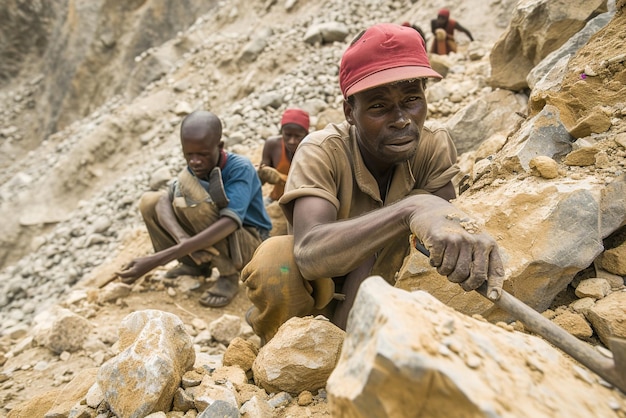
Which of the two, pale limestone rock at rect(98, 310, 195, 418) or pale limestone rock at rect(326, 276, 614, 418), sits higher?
pale limestone rock at rect(326, 276, 614, 418)

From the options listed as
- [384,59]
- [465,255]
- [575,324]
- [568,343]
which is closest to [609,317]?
[575,324]

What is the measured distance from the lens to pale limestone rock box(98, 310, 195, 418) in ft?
5.12

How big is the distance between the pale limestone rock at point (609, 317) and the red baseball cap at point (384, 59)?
1000mm

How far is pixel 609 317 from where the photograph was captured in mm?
1517

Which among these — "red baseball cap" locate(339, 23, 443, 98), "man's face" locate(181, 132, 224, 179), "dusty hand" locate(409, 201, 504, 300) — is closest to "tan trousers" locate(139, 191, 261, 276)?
"man's face" locate(181, 132, 224, 179)

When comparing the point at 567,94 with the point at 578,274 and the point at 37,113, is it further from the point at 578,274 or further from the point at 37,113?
the point at 37,113

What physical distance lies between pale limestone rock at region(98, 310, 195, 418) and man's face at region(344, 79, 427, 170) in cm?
110

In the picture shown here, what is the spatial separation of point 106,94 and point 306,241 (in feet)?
36.6

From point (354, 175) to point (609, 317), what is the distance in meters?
1.07

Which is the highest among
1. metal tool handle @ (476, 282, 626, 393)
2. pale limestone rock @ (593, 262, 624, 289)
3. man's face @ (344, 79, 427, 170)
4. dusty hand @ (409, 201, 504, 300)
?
man's face @ (344, 79, 427, 170)

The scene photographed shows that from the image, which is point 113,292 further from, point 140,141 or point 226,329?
point 140,141

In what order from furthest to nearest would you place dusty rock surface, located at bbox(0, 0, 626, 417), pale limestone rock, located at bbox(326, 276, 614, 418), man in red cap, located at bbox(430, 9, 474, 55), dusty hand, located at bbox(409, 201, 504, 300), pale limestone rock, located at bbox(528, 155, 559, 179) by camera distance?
man in red cap, located at bbox(430, 9, 474, 55), dusty rock surface, located at bbox(0, 0, 626, 417), pale limestone rock, located at bbox(528, 155, 559, 179), dusty hand, located at bbox(409, 201, 504, 300), pale limestone rock, located at bbox(326, 276, 614, 418)

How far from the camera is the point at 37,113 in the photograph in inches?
503

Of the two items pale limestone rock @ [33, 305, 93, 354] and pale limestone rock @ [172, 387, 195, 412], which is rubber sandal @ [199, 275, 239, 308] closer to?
pale limestone rock @ [33, 305, 93, 354]
